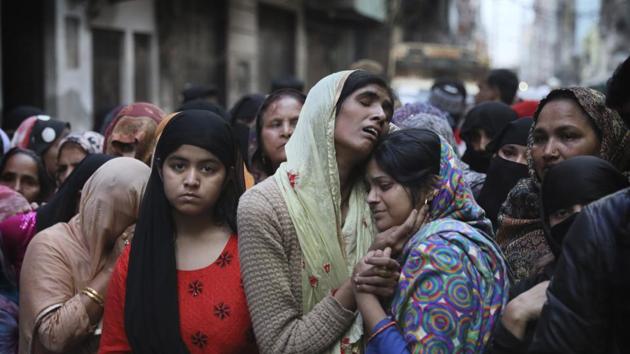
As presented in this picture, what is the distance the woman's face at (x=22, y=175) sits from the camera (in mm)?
4572

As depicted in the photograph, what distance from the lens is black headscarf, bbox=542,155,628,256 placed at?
7.20 ft

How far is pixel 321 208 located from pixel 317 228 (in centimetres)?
7

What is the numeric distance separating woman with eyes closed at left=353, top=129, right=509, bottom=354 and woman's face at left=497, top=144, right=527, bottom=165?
1366mm

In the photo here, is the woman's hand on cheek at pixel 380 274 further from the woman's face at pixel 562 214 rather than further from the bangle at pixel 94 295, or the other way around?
the bangle at pixel 94 295

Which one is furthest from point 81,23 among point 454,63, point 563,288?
point 454,63

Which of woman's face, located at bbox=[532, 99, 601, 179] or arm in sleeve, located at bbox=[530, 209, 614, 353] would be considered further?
woman's face, located at bbox=[532, 99, 601, 179]

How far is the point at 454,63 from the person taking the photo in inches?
795

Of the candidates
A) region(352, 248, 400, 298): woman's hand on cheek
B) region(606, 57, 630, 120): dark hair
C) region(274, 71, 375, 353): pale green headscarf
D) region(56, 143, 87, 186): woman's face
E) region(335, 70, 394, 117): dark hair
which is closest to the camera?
region(606, 57, 630, 120): dark hair

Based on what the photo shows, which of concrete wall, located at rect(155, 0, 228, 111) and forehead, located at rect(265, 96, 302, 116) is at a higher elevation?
concrete wall, located at rect(155, 0, 228, 111)

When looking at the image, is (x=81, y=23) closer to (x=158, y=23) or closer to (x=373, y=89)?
(x=158, y=23)

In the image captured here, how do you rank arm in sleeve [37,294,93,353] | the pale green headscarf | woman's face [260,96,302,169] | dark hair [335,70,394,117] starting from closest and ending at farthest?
the pale green headscarf → dark hair [335,70,394,117] → arm in sleeve [37,294,93,353] → woman's face [260,96,302,169]

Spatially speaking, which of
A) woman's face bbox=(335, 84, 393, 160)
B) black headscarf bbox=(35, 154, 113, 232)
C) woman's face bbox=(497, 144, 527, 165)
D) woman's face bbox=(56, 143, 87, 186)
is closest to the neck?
woman's face bbox=(335, 84, 393, 160)

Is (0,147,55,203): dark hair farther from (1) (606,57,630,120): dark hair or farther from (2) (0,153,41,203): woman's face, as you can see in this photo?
(1) (606,57,630,120): dark hair

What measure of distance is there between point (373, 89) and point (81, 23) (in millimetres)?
8571
